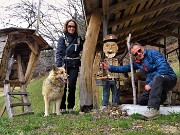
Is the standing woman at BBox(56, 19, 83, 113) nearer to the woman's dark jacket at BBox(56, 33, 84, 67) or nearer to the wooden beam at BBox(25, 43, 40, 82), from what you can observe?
the woman's dark jacket at BBox(56, 33, 84, 67)

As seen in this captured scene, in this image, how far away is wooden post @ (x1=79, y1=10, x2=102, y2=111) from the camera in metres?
7.58

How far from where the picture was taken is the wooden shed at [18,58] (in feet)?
29.7

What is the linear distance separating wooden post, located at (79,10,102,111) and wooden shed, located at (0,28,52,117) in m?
2.32

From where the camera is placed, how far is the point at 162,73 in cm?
636

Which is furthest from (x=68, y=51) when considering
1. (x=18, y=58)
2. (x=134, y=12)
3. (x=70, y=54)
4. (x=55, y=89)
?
(x=18, y=58)

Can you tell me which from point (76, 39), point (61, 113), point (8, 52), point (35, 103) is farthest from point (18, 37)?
point (35, 103)

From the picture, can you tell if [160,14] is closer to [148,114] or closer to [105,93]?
[105,93]

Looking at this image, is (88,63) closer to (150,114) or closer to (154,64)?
(154,64)

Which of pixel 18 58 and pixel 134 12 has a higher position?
pixel 134 12

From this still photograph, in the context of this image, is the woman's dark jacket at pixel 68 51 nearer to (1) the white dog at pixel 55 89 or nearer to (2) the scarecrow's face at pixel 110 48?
(1) the white dog at pixel 55 89

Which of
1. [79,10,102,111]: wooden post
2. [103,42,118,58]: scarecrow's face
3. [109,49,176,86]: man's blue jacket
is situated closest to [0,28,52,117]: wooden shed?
[79,10,102,111]: wooden post

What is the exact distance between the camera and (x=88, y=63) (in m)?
7.75

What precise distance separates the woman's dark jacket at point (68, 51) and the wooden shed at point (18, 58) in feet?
6.39

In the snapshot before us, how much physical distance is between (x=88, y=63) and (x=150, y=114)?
7.37 ft
